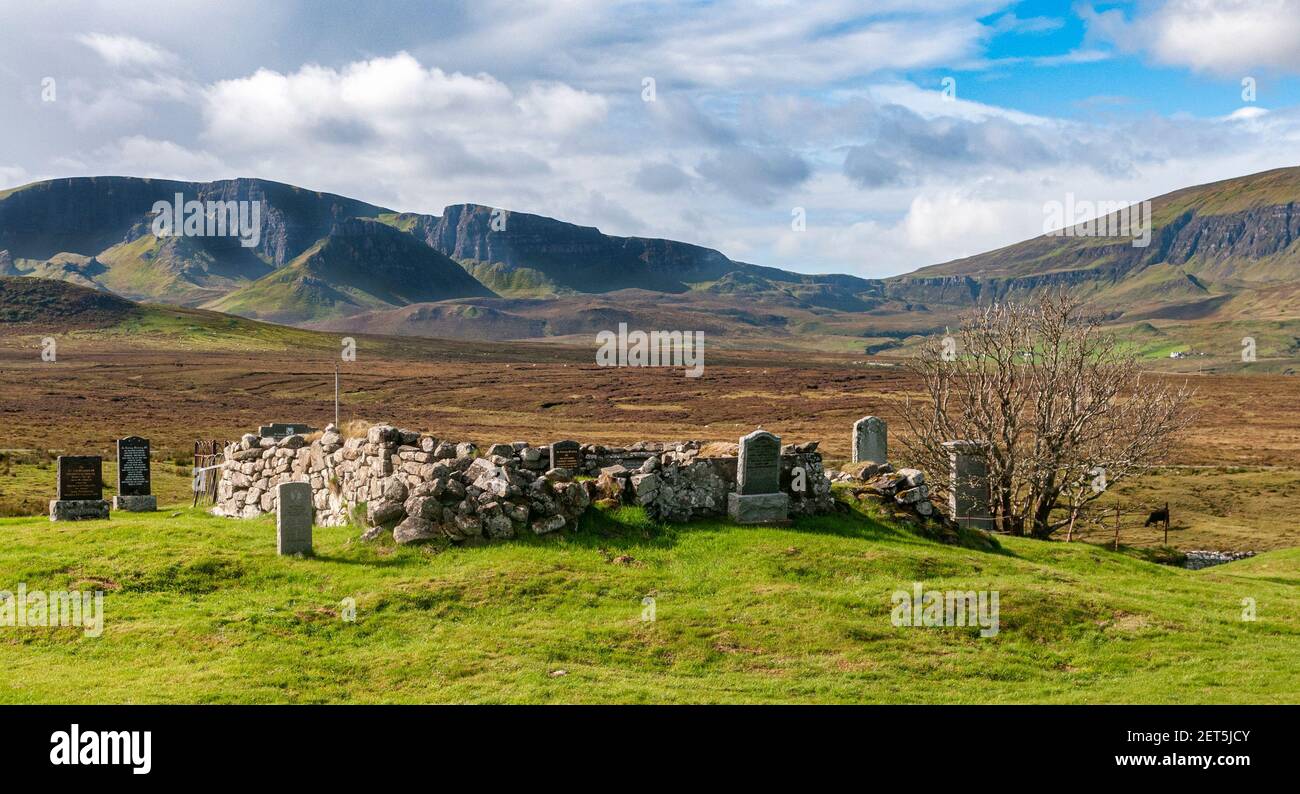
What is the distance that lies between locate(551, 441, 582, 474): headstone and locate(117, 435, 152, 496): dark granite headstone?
497 inches

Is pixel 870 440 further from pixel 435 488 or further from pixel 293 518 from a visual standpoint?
pixel 293 518

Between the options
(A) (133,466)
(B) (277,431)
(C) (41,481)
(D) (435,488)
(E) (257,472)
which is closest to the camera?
(D) (435,488)

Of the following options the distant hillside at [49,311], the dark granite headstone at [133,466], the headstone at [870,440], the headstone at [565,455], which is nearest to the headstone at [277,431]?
the dark granite headstone at [133,466]

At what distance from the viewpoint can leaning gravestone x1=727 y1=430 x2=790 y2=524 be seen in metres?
21.0

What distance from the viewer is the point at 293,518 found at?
1834 centimetres

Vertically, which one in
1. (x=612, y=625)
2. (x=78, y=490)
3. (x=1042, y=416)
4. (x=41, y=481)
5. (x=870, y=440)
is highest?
(x=1042, y=416)

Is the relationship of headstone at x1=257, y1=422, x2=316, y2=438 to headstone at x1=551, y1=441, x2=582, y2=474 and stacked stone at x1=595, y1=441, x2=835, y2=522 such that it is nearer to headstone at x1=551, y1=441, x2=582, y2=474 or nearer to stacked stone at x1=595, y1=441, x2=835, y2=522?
headstone at x1=551, y1=441, x2=582, y2=474

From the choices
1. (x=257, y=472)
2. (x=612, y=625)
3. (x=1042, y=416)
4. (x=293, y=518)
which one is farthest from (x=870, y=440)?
(x=257, y=472)

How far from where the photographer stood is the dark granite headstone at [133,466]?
2730 cm

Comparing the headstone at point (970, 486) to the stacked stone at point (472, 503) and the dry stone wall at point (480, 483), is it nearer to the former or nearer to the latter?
the dry stone wall at point (480, 483)

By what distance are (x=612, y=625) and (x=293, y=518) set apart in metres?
7.12

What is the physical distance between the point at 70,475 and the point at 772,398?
9018 centimetres

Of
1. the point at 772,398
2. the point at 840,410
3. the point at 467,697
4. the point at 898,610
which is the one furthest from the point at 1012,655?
the point at 772,398
